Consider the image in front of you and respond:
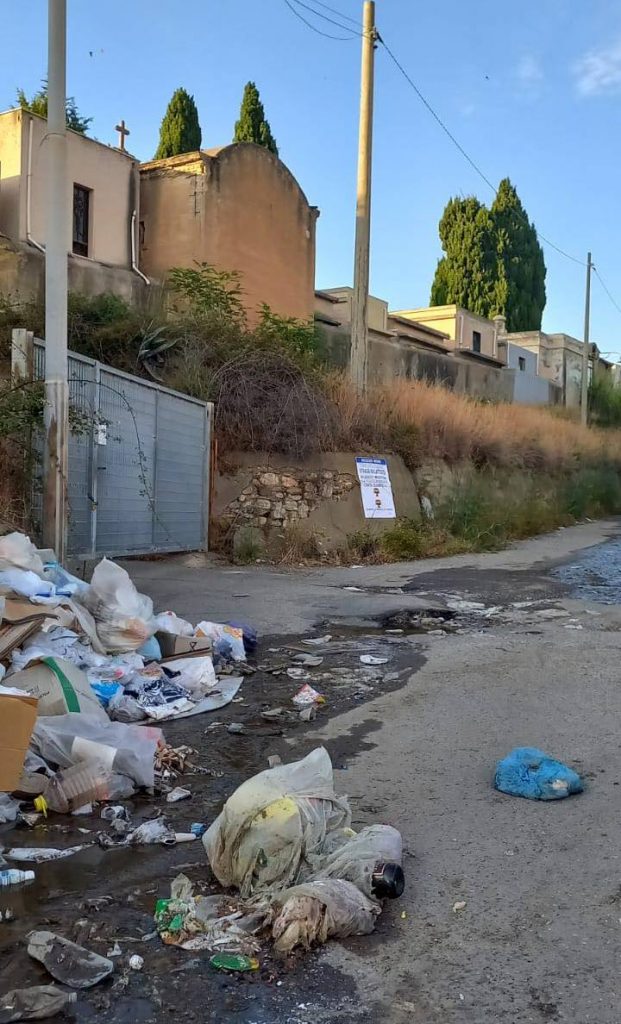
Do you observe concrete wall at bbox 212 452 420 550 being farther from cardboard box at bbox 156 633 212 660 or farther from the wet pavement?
cardboard box at bbox 156 633 212 660

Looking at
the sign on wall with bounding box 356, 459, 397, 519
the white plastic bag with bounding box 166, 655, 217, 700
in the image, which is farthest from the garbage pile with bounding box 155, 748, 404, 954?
the sign on wall with bounding box 356, 459, 397, 519

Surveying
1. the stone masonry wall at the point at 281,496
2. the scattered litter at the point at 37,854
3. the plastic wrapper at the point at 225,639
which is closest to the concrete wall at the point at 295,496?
the stone masonry wall at the point at 281,496

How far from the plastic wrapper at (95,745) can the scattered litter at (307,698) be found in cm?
139

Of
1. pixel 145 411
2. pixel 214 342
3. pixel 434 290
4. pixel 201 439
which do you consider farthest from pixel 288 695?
pixel 434 290

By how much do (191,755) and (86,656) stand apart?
138 cm

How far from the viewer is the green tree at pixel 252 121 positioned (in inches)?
1403

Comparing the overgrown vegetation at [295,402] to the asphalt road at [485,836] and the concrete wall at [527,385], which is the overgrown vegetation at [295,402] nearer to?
the asphalt road at [485,836]

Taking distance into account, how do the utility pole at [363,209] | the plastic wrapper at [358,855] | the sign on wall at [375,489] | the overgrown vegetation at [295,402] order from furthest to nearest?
the utility pole at [363,209], the sign on wall at [375,489], the overgrown vegetation at [295,402], the plastic wrapper at [358,855]

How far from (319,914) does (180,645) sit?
3.66 meters

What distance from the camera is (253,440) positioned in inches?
545

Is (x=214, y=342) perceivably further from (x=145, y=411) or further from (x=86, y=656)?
(x=86, y=656)

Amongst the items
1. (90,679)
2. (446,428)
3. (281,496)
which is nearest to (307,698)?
(90,679)

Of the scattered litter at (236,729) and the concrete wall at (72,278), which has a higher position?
the concrete wall at (72,278)

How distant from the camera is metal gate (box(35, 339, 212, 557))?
9141 millimetres
